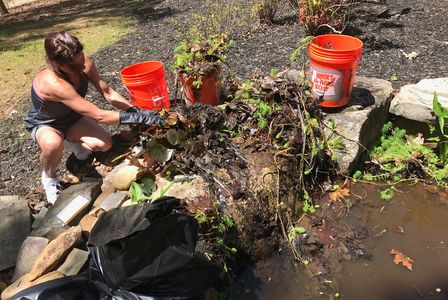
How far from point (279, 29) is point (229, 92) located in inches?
111

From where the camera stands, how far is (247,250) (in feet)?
9.16

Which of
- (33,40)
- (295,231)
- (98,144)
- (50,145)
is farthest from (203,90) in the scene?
(33,40)

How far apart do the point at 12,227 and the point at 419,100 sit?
3851 millimetres

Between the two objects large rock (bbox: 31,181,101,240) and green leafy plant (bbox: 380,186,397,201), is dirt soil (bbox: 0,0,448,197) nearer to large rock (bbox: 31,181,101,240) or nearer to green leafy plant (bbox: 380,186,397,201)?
→ large rock (bbox: 31,181,101,240)

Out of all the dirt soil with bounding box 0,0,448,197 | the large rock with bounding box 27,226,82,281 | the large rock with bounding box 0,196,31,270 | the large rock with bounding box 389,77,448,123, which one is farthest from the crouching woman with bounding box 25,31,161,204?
the large rock with bounding box 389,77,448,123

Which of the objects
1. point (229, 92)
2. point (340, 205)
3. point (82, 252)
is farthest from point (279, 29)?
point (82, 252)

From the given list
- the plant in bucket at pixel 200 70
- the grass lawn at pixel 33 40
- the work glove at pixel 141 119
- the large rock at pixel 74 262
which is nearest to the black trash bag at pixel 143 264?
the large rock at pixel 74 262

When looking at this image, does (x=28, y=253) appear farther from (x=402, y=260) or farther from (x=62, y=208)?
(x=402, y=260)

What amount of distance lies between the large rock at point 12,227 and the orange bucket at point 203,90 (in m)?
1.74

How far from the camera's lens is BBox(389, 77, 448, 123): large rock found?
369cm

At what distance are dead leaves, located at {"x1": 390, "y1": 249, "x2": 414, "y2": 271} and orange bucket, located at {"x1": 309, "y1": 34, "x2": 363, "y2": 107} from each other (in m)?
1.51

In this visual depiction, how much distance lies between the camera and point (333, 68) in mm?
3391

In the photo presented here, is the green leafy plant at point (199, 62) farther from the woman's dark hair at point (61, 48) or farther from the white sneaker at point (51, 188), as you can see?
the white sneaker at point (51, 188)

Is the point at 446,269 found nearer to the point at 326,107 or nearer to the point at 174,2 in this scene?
the point at 326,107
